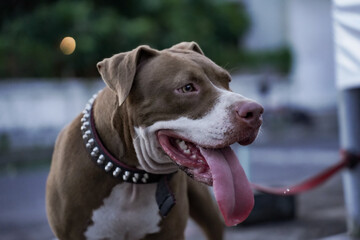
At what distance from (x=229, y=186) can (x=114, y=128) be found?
2.31ft

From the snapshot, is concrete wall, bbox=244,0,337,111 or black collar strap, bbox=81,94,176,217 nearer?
black collar strap, bbox=81,94,176,217

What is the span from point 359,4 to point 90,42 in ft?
41.1

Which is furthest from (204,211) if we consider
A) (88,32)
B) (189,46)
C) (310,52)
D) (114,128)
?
(310,52)

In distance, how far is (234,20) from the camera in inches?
913

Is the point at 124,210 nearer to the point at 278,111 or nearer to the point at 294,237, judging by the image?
the point at 294,237

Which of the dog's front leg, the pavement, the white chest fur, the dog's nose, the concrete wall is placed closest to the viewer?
the dog's nose

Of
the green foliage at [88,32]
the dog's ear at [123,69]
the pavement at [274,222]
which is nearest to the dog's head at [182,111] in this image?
the dog's ear at [123,69]

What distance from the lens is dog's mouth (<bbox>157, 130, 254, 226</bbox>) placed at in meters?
2.46

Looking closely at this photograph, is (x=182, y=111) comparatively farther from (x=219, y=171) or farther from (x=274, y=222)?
(x=274, y=222)

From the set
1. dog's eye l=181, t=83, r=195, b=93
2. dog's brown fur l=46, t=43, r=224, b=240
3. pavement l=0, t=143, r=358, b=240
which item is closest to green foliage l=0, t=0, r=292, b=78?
pavement l=0, t=143, r=358, b=240

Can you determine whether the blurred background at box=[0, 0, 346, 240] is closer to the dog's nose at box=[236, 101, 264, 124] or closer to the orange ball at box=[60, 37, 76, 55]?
the orange ball at box=[60, 37, 76, 55]

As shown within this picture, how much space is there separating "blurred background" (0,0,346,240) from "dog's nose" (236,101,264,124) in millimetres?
2452

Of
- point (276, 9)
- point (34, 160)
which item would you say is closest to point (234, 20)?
point (276, 9)

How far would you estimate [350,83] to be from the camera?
4.29m
